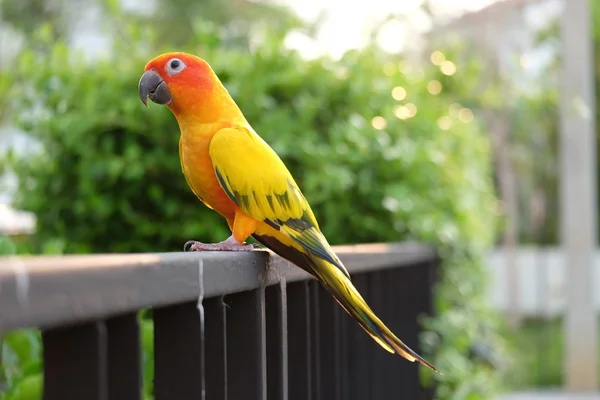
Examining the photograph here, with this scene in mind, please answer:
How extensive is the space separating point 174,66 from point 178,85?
0.14 feet

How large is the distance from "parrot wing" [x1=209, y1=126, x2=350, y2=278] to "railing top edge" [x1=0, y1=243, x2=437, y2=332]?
222mm

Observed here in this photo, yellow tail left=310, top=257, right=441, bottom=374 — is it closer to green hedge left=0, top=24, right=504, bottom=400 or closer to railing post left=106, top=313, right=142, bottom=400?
railing post left=106, top=313, right=142, bottom=400

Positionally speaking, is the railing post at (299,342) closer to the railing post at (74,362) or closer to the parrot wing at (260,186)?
the parrot wing at (260,186)

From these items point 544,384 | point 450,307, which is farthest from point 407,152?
point 544,384

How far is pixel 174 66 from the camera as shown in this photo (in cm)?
154

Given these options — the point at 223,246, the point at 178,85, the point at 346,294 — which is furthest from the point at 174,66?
the point at 346,294

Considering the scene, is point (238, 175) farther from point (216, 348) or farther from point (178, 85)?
point (216, 348)

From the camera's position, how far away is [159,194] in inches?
→ 127

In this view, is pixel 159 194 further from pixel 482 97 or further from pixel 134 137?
pixel 482 97

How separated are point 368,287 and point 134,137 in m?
1.36

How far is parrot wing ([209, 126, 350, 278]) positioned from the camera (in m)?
1.45

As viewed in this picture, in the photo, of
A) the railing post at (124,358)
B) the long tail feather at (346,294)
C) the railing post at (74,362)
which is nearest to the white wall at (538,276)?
the long tail feather at (346,294)

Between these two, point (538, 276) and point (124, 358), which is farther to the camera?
point (538, 276)

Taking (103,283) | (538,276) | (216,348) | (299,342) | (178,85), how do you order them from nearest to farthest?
(103,283)
(216,348)
(178,85)
(299,342)
(538,276)
